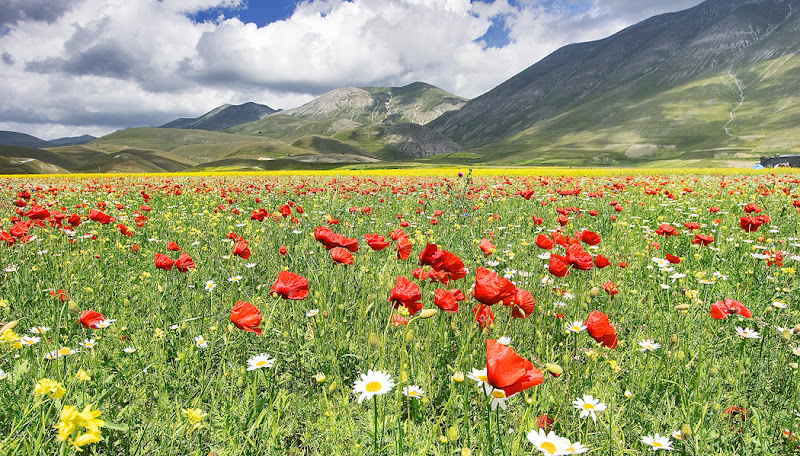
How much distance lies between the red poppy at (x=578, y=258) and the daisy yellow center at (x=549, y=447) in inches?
53.8

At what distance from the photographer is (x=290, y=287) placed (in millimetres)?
2211

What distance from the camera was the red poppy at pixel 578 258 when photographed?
2.69 meters

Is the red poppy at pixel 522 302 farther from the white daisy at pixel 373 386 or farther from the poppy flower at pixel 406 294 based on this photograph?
the white daisy at pixel 373 386

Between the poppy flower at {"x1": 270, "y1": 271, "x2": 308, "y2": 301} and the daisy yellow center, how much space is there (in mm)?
1359

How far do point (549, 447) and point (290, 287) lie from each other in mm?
1484

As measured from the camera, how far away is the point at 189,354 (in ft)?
9.02

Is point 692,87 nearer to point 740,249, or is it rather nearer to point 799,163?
point 799,163

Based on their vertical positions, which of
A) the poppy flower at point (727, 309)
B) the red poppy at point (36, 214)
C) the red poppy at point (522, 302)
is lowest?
the poppy flower at point (727, 309)

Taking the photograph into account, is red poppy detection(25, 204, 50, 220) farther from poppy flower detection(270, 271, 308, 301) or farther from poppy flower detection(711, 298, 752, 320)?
poppy flower detection(711, 298, 752, 320)

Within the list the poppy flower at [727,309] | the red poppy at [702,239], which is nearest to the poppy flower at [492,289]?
Result: the poppy flower at [727,309]

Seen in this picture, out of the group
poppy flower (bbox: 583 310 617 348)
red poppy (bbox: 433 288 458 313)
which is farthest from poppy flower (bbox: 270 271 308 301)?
poppy flower (bbox: 583 310 617 348)

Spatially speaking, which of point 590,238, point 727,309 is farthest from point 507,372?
point 590,238

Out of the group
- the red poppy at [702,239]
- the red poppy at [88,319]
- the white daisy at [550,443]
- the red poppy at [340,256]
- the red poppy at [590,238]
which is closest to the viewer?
the white daisy at [550,443]

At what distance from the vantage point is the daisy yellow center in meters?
1.58
